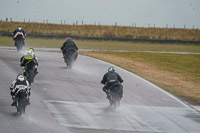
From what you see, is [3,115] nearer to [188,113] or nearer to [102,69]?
[188,113]

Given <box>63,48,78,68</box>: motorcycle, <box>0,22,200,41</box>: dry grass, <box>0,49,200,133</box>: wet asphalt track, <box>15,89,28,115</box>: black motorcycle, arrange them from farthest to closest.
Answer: <box>0,22,200,41</box>: dry grass
<box>63,48,78,68</box>: motorcycle
<box>15,89,28,115</box>: black motorcycle
<box>0,49,200,133</box>: wet asphalt track

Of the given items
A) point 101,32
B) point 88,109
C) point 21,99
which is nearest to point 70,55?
point 88,109

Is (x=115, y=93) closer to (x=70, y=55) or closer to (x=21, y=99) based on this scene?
(x=21, y=99)

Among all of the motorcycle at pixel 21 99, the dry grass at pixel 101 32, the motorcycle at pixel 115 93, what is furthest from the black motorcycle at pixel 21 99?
the dry grass at pixel 101 32

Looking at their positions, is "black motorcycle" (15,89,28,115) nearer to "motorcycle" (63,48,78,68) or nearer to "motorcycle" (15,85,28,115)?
"motorcycle" (15,85,28,115)

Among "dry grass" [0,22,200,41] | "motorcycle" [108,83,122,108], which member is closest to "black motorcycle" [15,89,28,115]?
"motorcycle" [108,83,122,108]

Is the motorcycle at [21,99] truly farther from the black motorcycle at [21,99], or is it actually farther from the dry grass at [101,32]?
the dry grass at [101,32]

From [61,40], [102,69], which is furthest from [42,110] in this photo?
[61,40]

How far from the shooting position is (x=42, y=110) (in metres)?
16.8

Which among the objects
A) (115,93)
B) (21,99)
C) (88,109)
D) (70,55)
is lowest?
(88,109)

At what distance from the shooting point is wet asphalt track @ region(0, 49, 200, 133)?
15.0 m

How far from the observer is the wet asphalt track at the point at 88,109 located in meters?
15.0

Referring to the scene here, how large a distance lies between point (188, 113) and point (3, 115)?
258 inches

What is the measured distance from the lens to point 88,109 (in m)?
17.6
